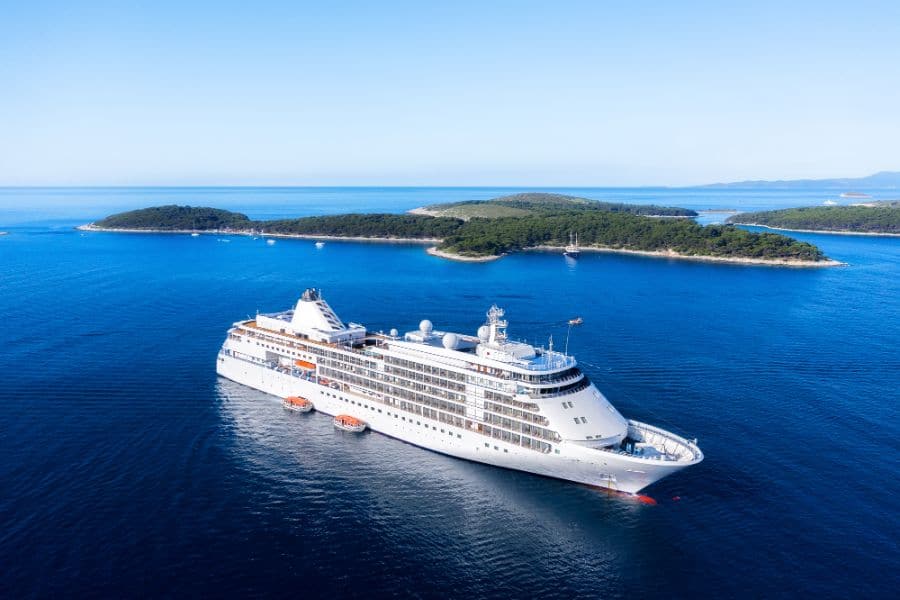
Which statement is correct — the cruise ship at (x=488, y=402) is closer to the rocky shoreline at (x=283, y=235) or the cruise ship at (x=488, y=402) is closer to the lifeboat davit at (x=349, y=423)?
the lifeboat davit at (x=349, y=423)

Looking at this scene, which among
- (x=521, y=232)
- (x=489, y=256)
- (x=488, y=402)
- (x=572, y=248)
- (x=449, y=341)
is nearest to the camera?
(x=488, y=402)

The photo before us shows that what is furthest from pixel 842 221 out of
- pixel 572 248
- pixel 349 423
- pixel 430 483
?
pixel 430 483

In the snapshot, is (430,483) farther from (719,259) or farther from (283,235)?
(283,235)

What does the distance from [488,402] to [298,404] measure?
1580 cm

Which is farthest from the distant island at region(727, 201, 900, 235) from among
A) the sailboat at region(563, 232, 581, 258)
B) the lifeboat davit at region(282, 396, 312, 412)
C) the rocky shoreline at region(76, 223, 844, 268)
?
the lifeboat davit at region(282, 396, 312, 412)

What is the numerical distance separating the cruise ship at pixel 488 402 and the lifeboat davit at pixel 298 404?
1.36 ft

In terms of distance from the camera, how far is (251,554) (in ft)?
85.1

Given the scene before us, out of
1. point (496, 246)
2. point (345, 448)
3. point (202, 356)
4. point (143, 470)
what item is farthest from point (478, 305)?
point (496, 246)

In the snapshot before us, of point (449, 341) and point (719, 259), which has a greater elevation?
point (449, 341)

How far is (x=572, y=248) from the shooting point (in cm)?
13425

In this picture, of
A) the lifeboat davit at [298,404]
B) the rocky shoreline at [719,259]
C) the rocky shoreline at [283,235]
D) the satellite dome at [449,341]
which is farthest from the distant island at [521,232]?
the satellite dome at [449,341]

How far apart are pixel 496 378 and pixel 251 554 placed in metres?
15.7

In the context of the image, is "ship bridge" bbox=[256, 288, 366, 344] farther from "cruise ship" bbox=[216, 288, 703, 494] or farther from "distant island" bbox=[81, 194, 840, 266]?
"distant island" bbox=[81, 194, 840, 266]

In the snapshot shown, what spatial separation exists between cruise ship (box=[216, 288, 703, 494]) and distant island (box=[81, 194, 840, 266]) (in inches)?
3272
